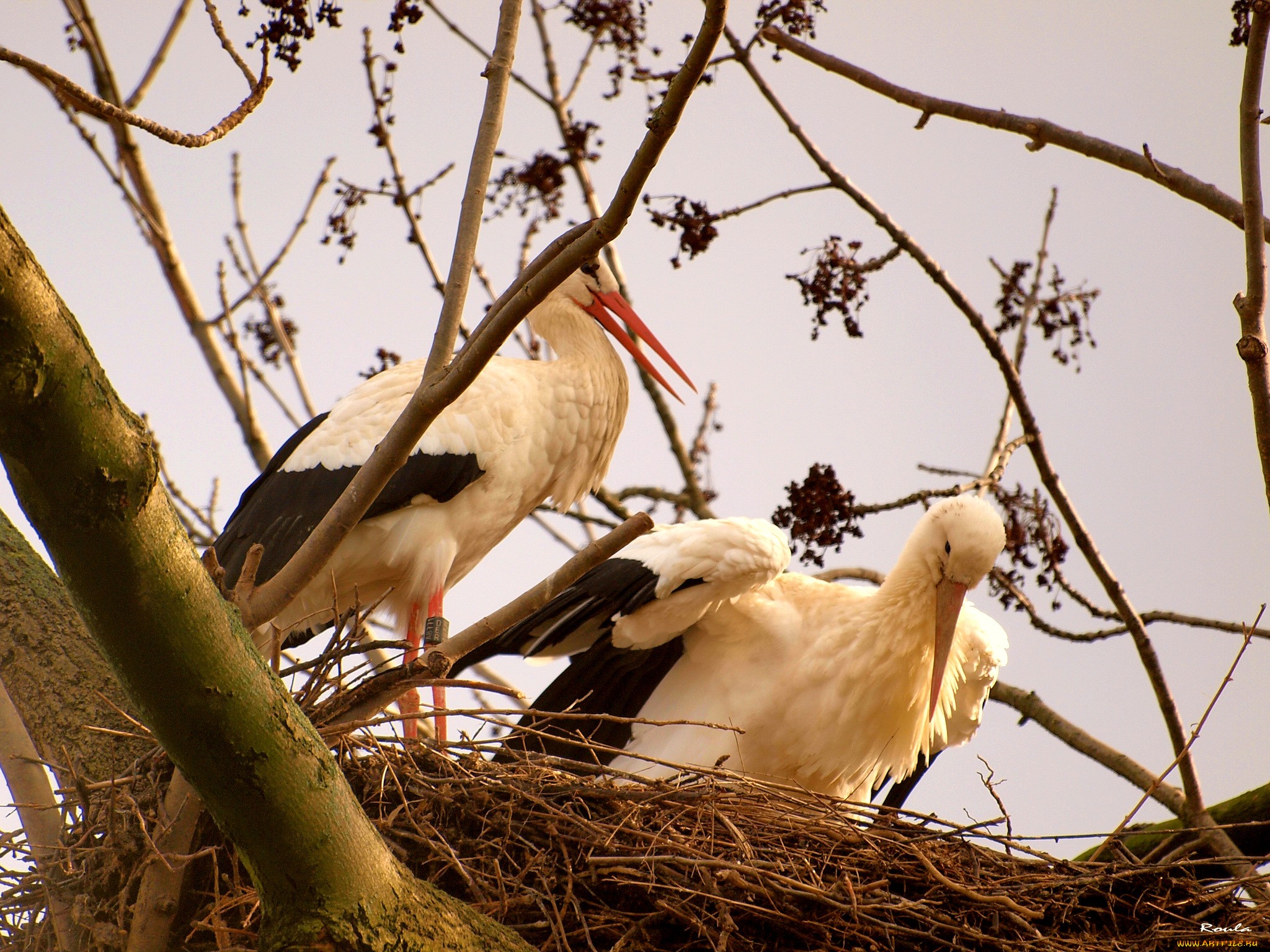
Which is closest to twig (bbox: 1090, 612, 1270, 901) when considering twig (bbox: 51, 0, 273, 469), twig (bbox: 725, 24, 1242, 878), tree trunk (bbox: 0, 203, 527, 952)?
twig (bbox: 725, 24, 1242, 878)

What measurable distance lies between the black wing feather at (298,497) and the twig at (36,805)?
150 cm

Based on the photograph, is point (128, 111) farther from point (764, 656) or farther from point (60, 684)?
point (764, 656)

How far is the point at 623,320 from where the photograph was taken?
211 inches

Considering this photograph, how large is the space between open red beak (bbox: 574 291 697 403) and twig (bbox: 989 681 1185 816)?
5.83 ft

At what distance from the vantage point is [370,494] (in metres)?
2.48

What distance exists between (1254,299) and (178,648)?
2383mm

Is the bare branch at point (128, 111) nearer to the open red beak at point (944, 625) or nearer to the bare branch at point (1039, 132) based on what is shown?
the bare branch at point (1039, 132)

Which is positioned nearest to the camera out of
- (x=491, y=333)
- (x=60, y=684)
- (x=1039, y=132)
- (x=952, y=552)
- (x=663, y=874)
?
(x=491, y=333)

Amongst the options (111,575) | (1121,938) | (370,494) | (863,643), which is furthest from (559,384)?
(111,575)

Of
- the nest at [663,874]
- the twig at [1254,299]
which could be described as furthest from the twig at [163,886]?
the twig at [1254,299]

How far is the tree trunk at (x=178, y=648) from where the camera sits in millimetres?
1685

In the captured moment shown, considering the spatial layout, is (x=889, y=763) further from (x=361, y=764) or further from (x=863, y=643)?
(x=361, y=764)

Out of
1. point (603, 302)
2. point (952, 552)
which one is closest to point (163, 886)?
point (952, 552)

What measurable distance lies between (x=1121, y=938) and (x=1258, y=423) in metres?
1.26
